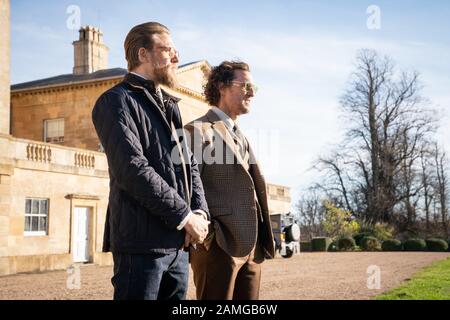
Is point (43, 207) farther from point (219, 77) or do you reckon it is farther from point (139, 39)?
point (139, 39)

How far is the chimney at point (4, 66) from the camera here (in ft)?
60.5

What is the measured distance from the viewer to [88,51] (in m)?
31.3

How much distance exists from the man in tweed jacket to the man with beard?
0.43 metres

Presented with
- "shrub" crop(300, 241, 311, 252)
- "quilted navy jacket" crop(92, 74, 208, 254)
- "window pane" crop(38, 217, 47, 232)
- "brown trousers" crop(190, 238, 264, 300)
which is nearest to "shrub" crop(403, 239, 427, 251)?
"shrub" crop(300, 241, 311, 252)

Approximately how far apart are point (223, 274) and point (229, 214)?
1.21 ft

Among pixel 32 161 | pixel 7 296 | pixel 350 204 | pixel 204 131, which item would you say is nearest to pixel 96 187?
pixel 32 161

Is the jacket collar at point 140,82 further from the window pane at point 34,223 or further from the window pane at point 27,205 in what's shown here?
the window pane at point 34,223

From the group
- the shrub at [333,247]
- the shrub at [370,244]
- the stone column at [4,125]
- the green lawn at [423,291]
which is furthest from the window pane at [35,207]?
the shrub at [370,244]

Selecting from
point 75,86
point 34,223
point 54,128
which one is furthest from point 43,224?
point 75,86

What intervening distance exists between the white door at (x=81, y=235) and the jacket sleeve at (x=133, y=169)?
19.3 metres

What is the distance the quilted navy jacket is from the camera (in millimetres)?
2660

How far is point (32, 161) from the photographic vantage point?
63.4 feet

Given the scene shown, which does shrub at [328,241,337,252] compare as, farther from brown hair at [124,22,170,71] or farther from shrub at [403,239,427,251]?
brown hair at [124,22,170,71]
